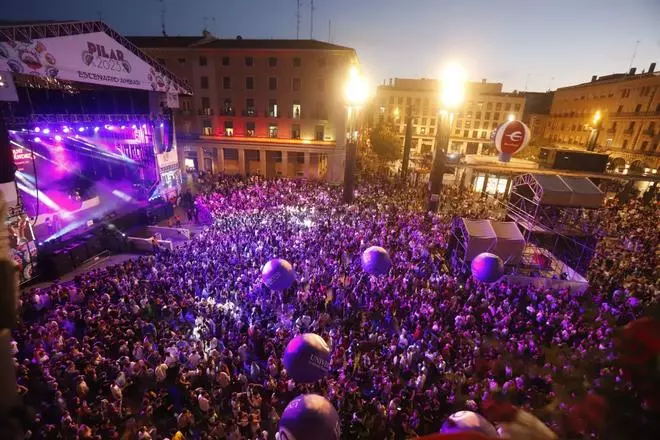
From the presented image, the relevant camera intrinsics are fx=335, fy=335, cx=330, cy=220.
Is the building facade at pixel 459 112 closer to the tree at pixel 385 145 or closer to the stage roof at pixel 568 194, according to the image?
the tree at pixel 385 145

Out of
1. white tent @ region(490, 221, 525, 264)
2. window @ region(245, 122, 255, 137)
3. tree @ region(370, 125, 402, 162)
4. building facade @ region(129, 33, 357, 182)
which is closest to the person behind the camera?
white tent @ region(490, 221, 525, 264)

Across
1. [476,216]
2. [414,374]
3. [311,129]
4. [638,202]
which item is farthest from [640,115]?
[414,374]

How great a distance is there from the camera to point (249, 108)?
36.7 m

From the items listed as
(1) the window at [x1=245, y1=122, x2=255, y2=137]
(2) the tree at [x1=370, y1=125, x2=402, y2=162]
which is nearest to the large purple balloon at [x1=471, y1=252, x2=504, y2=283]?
(1) the window at [x1=245, y1=122, x2=255, y2=137]

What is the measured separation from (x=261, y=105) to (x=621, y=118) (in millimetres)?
43753

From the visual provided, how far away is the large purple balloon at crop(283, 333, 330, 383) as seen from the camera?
7863 mm

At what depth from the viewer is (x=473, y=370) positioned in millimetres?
9938

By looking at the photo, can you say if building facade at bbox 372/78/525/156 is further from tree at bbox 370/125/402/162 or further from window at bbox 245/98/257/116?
window at bbox 245/98/257/116

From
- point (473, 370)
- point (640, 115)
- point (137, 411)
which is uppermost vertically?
point (640, 115)

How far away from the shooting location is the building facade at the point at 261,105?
34875 mm

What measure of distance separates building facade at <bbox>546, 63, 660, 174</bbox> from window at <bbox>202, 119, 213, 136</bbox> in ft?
135

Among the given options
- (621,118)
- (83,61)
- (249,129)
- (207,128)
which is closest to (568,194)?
(83,61)

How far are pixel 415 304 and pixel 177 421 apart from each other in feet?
27.3

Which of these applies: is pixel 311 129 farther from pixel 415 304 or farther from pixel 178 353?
pixel 178 353
